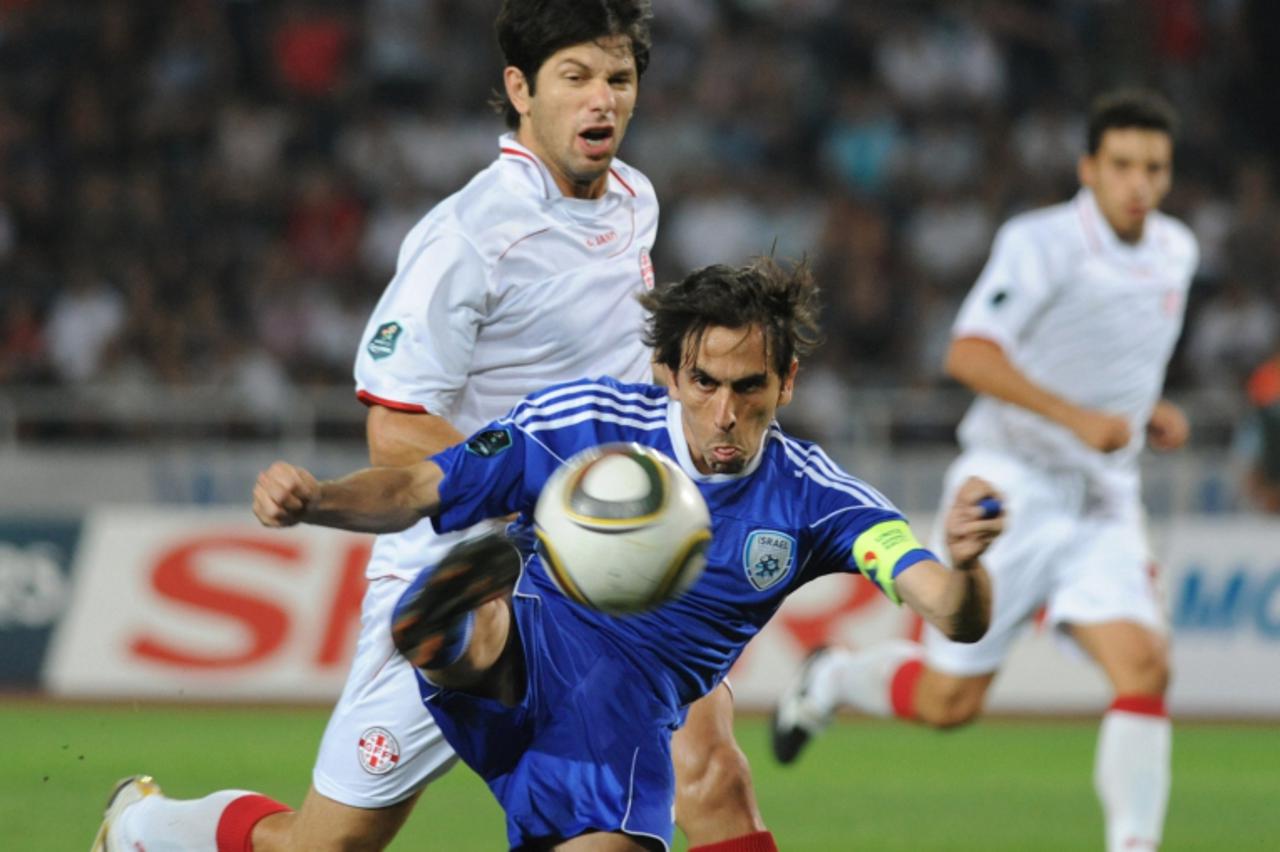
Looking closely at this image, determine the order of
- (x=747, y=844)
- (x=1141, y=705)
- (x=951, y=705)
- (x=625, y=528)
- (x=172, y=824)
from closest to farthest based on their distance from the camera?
(x=625, y=528) → (x=747, y=844) → (x=172, y=824) → (x=1141, y=705) → (x=951, y=705)

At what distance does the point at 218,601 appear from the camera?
1241 cm

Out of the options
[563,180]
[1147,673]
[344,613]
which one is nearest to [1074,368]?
[1147,673]

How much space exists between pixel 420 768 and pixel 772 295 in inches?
55.3

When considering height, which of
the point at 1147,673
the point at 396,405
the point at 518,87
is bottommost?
the point at 1147,673

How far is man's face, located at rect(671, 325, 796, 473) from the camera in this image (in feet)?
15.1

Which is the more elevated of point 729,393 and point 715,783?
point 729,393

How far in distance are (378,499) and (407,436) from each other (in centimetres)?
46

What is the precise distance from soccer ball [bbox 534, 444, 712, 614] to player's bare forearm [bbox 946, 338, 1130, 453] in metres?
2.59

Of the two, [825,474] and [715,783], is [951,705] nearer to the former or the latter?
[715,783]

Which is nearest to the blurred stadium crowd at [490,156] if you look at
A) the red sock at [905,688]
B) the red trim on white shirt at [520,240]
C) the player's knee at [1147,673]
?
the red sock at [905,688]

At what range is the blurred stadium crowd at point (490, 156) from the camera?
1510 cm

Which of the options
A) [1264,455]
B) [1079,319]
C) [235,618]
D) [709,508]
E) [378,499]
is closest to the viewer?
[378,499]

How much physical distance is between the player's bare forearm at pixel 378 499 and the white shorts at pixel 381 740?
0.53m

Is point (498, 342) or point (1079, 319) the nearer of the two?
point (498, 342)
